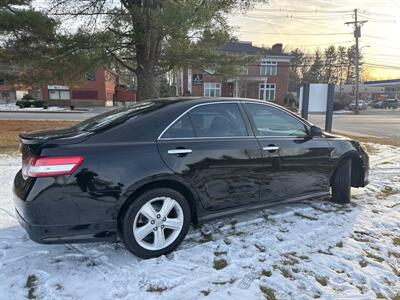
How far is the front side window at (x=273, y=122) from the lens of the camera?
3963mm

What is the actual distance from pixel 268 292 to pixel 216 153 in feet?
4.71

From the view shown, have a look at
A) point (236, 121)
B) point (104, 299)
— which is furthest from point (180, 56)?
point (104, 299)

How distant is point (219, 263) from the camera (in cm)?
315

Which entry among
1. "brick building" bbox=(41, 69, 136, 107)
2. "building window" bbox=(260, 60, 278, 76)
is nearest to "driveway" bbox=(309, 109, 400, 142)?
"building window" bbox=(260, 60, 278, 76)

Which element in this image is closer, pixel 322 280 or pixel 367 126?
pixel 322 280

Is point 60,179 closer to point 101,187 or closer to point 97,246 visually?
point 101,187

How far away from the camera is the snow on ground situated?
8.94ft

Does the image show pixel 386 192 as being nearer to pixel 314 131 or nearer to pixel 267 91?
pixel 314 131

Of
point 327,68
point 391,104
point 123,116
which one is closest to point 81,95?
point 123,116

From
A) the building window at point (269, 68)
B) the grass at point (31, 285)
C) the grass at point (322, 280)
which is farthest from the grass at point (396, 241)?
the building window at point (269, 68)

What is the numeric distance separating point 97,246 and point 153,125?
1.42m

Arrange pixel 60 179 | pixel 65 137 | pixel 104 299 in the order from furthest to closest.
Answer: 1. pixel 65 137
2. pixel 60 179
3. pixel 104 299

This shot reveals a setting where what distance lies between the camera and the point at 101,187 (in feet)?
9.48

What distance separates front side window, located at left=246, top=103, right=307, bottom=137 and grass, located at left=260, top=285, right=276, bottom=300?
1754 mm
